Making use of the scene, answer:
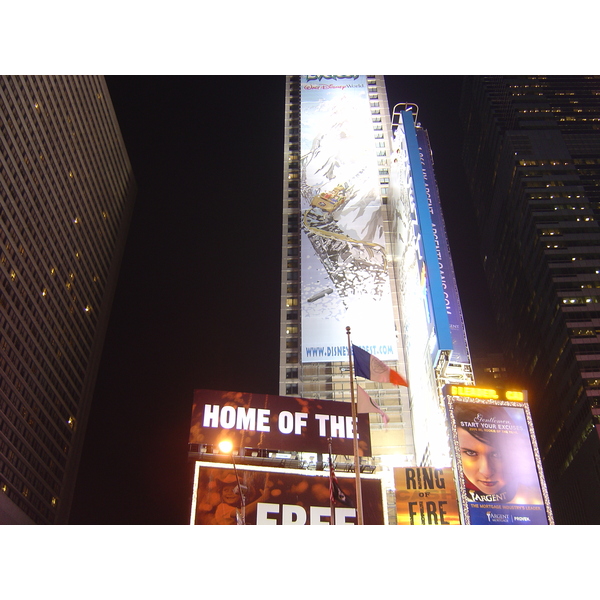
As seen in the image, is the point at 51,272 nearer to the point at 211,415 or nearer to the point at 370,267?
the point at 370,267

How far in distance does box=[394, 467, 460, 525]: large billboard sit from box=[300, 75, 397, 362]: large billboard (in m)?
26.6

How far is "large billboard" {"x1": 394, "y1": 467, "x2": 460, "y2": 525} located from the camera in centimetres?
3388

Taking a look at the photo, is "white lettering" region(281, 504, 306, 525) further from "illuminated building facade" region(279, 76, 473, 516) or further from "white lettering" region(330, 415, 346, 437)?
"illuminated building facade" region(279, 76, 473, 516)

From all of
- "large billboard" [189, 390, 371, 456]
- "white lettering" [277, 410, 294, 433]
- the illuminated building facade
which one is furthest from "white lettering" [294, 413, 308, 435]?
the illuminated building facade

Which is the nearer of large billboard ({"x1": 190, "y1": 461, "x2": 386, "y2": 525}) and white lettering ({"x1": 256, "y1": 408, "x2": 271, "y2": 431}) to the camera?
large billboard ({"x1": 190, "y1": 461, "x2": 386, "y2": 525})

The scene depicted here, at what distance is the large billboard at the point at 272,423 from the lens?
34.5 m

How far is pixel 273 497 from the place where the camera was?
105 ft

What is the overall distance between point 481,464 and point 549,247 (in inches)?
3650

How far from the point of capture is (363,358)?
32.2 meters

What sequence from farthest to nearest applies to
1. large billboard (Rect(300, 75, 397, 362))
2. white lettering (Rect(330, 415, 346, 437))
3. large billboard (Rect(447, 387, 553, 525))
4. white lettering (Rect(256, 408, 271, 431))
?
large billboard (Rect(300, 75, 397, 362)), white lettering (Rect(330, 415, 346, 437)), white lettering (Rect(256, 408, 271, 431)), large billboard (Rect(447, 387, 553, 525))

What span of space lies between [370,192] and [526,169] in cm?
6770

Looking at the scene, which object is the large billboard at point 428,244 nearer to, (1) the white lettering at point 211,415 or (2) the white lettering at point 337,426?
(2) the white lettering at point 337,426
